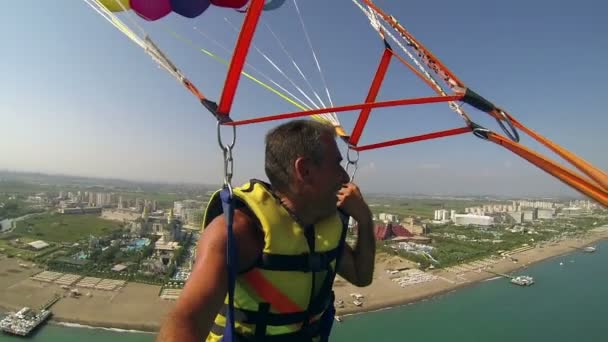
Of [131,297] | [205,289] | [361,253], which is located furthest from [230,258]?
[131,297]

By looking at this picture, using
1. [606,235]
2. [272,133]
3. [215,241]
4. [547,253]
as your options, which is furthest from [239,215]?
[606,235]

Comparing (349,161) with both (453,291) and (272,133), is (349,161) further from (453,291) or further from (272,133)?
(453,291)

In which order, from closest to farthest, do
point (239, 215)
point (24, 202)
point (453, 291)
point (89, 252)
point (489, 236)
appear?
point (239, 215)
point (453, 291)
point (89, 252)
point (489, 236)
point (24, 202)

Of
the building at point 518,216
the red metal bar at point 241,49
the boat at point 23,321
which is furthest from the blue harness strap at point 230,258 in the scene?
the building at point 518,216

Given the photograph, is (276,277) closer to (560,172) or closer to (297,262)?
(297,262)

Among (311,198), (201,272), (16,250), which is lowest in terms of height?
(16,250)

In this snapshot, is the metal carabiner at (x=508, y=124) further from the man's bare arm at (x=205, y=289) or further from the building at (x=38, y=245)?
the building at (x=38, y=245)

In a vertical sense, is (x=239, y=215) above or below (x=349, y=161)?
below
